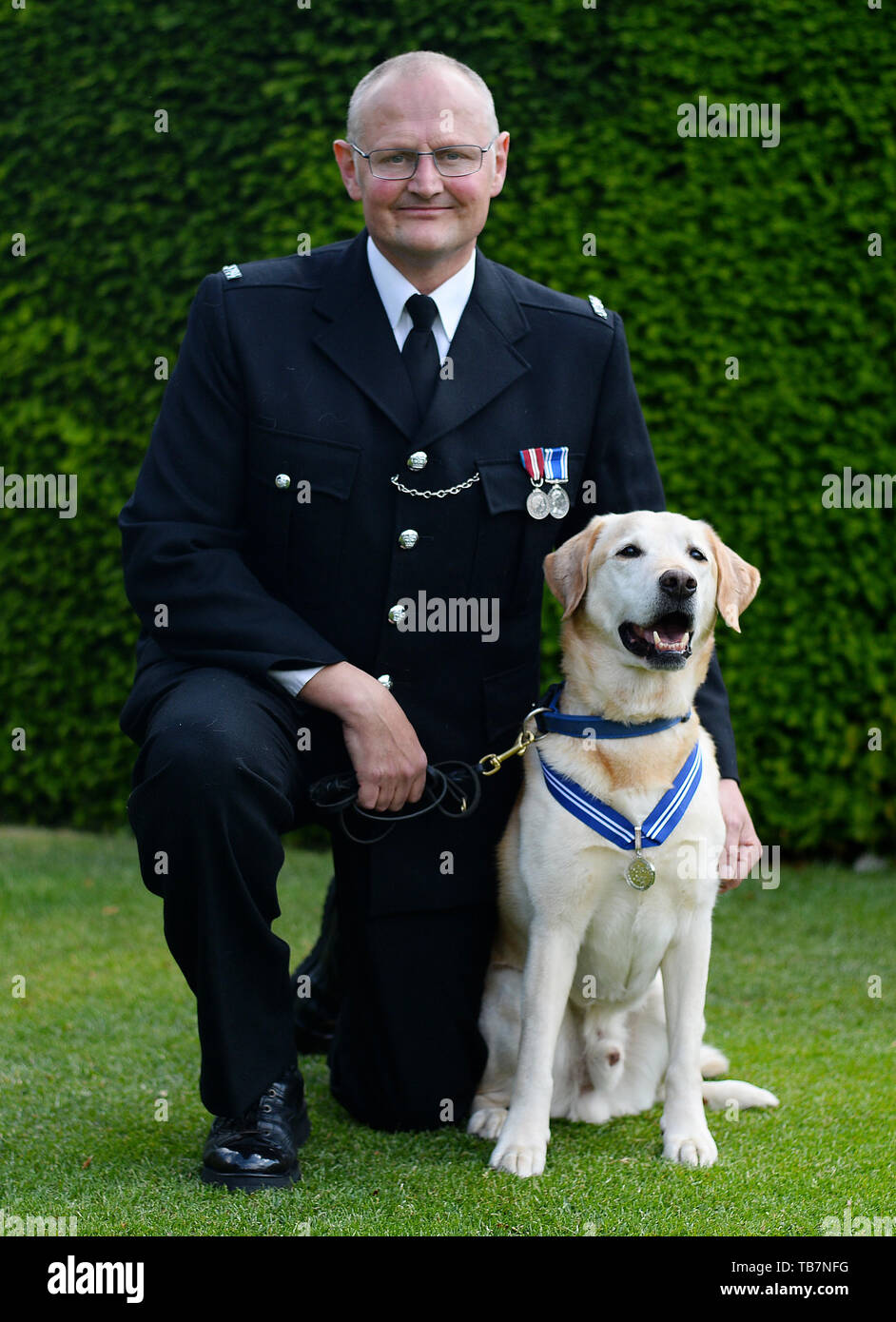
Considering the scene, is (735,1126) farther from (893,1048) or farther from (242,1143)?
(242,1143)

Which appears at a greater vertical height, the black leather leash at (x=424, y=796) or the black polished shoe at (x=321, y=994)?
→ the black leather leash at (x=424, y=796)

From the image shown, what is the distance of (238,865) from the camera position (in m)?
2.44

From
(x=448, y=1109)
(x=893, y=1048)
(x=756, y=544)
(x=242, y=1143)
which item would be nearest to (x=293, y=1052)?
(x=242, y=1143)

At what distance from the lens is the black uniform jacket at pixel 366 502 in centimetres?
280

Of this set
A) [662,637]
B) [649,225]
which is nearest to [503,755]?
[662,637]

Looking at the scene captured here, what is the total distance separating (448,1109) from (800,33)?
12.9 ft

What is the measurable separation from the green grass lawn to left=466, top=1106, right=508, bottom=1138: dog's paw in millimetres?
62

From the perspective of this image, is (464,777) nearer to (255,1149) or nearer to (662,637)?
(662,637)

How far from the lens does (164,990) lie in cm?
384

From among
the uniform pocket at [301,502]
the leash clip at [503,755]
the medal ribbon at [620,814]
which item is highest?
the uniform pocket at [301,502]

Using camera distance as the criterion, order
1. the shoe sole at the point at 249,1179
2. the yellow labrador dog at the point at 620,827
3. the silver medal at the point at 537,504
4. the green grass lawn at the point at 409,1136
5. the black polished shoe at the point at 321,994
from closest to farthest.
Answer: the green grass lawn at the point at 409,1136
the shoe sole at the point at 249,1179
the yellow labrador dog at the point at 620,827
the silver medal at the point at 537,504
the black polished shoe at the point at 321,994

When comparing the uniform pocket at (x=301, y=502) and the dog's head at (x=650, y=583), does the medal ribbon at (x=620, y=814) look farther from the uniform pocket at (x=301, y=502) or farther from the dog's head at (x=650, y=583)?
the uniform pocket at (x=301, y=502)

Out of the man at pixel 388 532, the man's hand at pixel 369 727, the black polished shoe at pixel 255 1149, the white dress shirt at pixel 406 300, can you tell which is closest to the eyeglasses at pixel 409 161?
the man at pixel 388 532

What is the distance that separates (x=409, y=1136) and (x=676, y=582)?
124 cm
